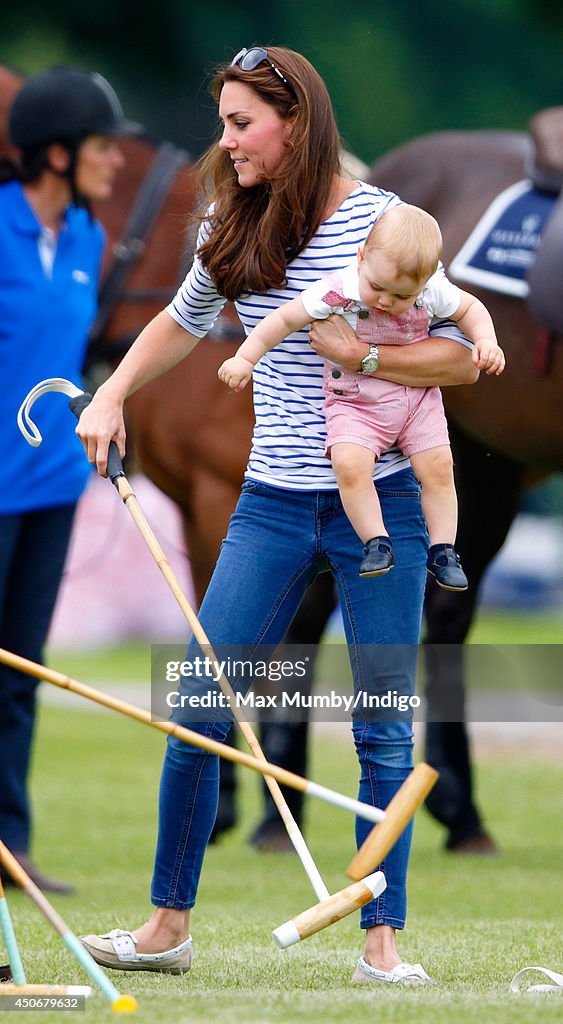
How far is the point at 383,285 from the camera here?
3.44 m

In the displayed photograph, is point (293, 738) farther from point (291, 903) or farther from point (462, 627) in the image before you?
point (291, 903)

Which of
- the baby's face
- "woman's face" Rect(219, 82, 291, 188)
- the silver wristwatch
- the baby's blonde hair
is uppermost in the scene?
"woman's face" Rect(219, 82, 291, 188)

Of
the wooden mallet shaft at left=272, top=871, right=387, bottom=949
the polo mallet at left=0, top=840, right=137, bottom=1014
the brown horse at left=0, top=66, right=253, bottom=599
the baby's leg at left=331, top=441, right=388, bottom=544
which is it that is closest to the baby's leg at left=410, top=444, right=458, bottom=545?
the baby's leg at left=331, top=441, right=388, bottom=544

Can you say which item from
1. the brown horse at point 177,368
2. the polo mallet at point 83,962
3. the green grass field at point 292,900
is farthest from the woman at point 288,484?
the brown horse at point 177,368

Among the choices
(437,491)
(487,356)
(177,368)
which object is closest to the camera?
(487,356)

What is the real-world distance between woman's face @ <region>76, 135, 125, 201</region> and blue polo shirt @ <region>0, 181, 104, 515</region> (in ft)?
0.65

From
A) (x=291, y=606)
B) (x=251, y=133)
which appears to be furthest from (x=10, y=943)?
(x=251, y=133)

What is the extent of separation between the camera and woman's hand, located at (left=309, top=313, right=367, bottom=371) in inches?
137

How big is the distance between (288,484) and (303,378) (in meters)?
0.22

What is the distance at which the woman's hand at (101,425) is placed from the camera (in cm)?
372

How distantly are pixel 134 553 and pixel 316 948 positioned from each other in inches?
358

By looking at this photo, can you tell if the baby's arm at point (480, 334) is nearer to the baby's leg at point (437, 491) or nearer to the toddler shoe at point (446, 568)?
the baby's leg at point (437, 491)

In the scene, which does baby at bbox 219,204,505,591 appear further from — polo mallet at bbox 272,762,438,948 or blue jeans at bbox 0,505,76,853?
blue jeans at bbox 0,505,76,853

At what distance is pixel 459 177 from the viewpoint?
6.26 m
